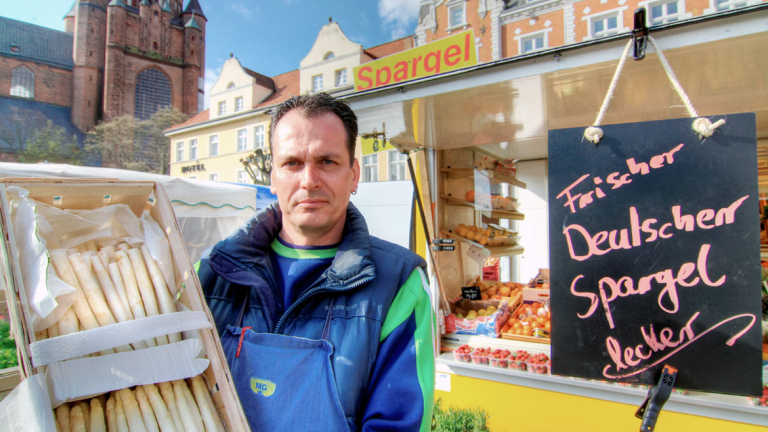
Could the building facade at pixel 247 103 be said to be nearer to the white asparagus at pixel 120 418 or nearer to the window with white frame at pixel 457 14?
the window with white frame at pixel 457 14

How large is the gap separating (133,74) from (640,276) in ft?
198

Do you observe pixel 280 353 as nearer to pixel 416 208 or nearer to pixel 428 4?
pixel 416 208

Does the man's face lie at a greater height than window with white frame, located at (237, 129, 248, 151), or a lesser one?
lesser

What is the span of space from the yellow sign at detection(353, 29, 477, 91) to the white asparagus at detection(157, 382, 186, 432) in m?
4.36

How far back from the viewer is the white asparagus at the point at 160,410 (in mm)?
879

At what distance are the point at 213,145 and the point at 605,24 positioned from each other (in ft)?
83.9

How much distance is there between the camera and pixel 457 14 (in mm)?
20000

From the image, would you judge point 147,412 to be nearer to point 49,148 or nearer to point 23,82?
point 49,148

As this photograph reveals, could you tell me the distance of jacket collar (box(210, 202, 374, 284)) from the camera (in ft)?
3.97

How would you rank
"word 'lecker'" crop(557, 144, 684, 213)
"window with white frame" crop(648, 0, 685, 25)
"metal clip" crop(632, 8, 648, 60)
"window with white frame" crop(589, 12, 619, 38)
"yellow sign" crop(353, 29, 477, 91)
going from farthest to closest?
"window with white frame" crop(589, 12, 619, 38) → "window with white frame" crop(648, 0, 685, 25) → "yellow sign" crop(353, 29, 477, 91) → "metal clip" crop(632, 8, 648, 60) → "word 'lecker'" crop(557, 144, 684, 213)

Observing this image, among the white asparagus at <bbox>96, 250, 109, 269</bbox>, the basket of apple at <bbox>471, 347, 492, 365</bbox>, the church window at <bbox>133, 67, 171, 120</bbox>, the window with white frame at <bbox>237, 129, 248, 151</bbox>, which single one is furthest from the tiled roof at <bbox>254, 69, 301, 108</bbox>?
the white asparagus at <bbox>96, 250, 109, 269</bbox>

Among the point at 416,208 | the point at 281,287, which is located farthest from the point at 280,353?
the point at 416,208

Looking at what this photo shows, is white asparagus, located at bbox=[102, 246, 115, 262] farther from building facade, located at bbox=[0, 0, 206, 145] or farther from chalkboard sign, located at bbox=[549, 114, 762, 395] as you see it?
building facade, located at bbox=[0, 0, 206, 145]

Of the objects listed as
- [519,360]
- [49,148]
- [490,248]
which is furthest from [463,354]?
[49,148]
